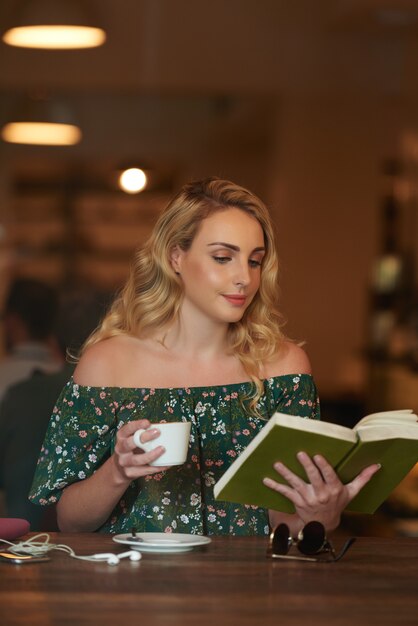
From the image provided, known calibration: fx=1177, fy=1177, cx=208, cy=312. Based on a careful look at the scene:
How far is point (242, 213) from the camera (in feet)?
8.30

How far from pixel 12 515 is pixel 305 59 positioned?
3.04 metres

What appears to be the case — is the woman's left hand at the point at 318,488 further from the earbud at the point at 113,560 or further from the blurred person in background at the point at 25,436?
the blurred person in background at the point at 25,436

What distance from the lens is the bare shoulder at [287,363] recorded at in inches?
102

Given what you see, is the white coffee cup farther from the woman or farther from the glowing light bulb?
the glowing light bulb

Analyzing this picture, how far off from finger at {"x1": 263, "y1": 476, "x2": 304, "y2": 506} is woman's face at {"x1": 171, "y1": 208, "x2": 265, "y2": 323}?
0.48 metres

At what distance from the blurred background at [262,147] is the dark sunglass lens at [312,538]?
3610mm

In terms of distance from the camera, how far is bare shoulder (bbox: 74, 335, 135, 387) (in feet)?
8.27

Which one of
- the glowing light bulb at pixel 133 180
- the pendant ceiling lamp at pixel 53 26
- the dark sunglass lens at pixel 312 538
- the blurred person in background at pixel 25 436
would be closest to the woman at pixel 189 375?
the dark sunglass lens at pixel 312 538

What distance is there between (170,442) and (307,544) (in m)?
0.29

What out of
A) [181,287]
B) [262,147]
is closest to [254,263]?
[181,287]

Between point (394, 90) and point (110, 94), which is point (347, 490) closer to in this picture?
point (110, 94)

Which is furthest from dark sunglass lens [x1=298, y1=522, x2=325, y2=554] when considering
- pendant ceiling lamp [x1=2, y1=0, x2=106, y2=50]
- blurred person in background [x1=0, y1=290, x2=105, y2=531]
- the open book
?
pendant ceiling lamp [x1=2, y1=0, x2=106, y2=50]

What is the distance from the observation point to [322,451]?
6.46ft

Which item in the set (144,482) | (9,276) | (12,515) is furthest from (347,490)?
(9,276)
